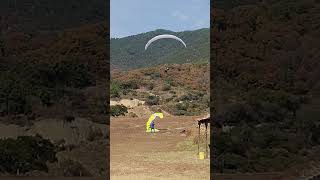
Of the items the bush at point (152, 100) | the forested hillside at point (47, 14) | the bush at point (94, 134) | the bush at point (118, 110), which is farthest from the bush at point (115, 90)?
the bush at point (94, 134)

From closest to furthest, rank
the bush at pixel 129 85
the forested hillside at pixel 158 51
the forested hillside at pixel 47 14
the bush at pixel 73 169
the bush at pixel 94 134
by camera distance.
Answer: the bush at pixel 73 169, the bush at pixel 94 134, the bush at pixel 129 85, the forested hillside at pixel 47 14, the forested hillside at pixel 158 51

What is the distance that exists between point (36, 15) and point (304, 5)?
27.4 metres

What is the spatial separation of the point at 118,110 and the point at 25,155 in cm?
2509

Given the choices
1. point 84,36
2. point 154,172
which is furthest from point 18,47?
point 154,172

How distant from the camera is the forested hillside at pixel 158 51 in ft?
296

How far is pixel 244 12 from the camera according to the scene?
1816 inches

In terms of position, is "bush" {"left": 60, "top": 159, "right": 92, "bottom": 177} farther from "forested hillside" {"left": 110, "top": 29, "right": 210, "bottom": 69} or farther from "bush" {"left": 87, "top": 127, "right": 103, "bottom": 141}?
"forested hillside" {"left": 110, "top": 29, "right": 210, "bottom": 69}

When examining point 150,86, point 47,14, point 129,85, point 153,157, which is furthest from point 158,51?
point 153,157

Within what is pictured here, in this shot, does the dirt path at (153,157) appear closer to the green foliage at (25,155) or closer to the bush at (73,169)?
the bush at (73,169)

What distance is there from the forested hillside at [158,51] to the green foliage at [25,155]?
6659 cm

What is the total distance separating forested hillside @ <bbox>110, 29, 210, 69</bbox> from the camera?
296 feet

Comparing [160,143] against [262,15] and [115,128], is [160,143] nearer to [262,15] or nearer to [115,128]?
[115,128]

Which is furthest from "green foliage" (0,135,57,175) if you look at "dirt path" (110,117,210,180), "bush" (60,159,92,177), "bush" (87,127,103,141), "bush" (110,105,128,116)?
"bush" (110,105,128,116)

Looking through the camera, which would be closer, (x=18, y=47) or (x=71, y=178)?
(x=71, y=178)
